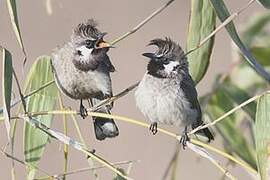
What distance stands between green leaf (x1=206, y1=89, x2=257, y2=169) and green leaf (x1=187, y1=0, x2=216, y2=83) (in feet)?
1.04

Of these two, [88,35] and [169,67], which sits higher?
[88,35]

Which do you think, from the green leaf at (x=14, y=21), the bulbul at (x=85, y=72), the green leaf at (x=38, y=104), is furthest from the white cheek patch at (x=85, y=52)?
the green leaf at (x=14, y=21)

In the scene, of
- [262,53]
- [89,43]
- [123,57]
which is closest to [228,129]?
[262,53]

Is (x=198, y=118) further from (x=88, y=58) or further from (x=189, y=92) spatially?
(x=88, y=58)

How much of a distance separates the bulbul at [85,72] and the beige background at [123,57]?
2.75 m

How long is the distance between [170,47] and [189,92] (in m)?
0.24

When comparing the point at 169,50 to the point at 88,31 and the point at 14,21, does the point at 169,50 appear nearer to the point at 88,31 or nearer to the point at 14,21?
the point at 88,31

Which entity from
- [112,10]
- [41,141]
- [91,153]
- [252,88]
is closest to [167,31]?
[112,10]

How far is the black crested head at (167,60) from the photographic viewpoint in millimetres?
2387

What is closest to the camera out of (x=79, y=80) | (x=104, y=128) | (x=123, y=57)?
(x=104, y=128)

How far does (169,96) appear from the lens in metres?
2.61

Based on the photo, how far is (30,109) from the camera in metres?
2.16

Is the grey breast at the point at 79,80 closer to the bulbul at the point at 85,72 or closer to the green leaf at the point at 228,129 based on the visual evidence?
the bulbul at the point at 85,72

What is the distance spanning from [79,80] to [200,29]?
72cm
